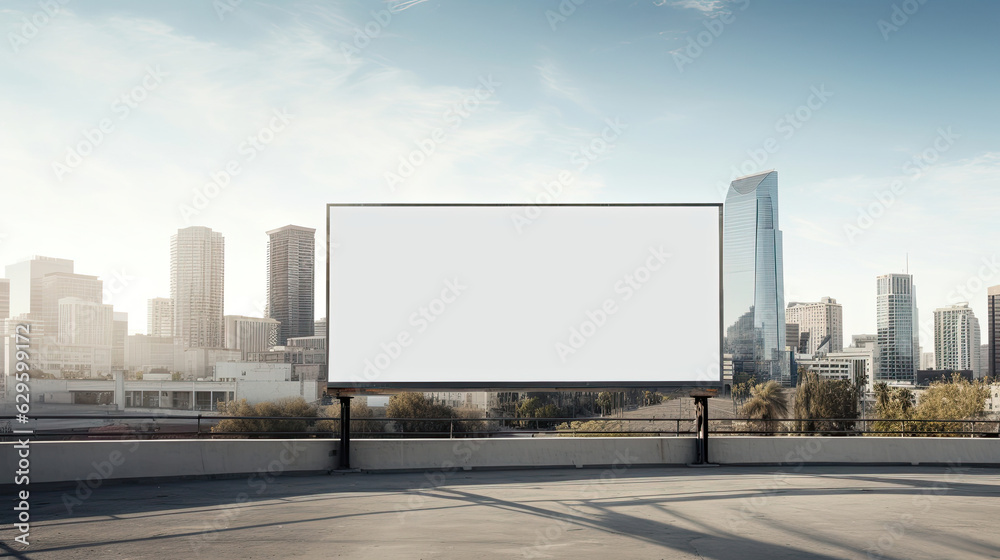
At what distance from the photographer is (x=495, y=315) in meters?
13.0

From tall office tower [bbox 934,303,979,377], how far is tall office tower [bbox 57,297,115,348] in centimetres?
18949

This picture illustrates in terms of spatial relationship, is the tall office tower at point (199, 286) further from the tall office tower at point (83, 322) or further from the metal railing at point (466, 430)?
the metal railing at point (466, 430)

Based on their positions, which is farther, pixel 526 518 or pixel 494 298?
pixel 494 298

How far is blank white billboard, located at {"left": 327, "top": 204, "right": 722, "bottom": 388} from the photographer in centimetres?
1296

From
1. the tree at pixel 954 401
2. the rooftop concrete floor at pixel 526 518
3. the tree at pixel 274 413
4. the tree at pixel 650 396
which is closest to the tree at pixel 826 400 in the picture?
the tree at pixel 954 401

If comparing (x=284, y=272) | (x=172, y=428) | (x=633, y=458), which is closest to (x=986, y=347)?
(x=284, y=272)

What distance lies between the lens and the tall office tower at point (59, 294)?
63219 mm

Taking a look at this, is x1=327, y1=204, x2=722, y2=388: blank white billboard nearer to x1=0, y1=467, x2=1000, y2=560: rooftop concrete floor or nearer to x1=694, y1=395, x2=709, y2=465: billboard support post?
x1=694, y1=395, x2=709, y2=465: billboard support post

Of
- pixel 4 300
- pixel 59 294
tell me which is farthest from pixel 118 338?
pixel 4 300

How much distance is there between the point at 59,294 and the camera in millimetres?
67500

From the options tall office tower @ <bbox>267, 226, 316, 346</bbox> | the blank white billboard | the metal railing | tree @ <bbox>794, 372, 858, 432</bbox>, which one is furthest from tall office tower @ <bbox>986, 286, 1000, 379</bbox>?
the blank white billboard

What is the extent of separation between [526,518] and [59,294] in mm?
73276

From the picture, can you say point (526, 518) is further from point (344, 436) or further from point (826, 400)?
point (826, 400)

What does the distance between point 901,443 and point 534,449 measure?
8288mm
